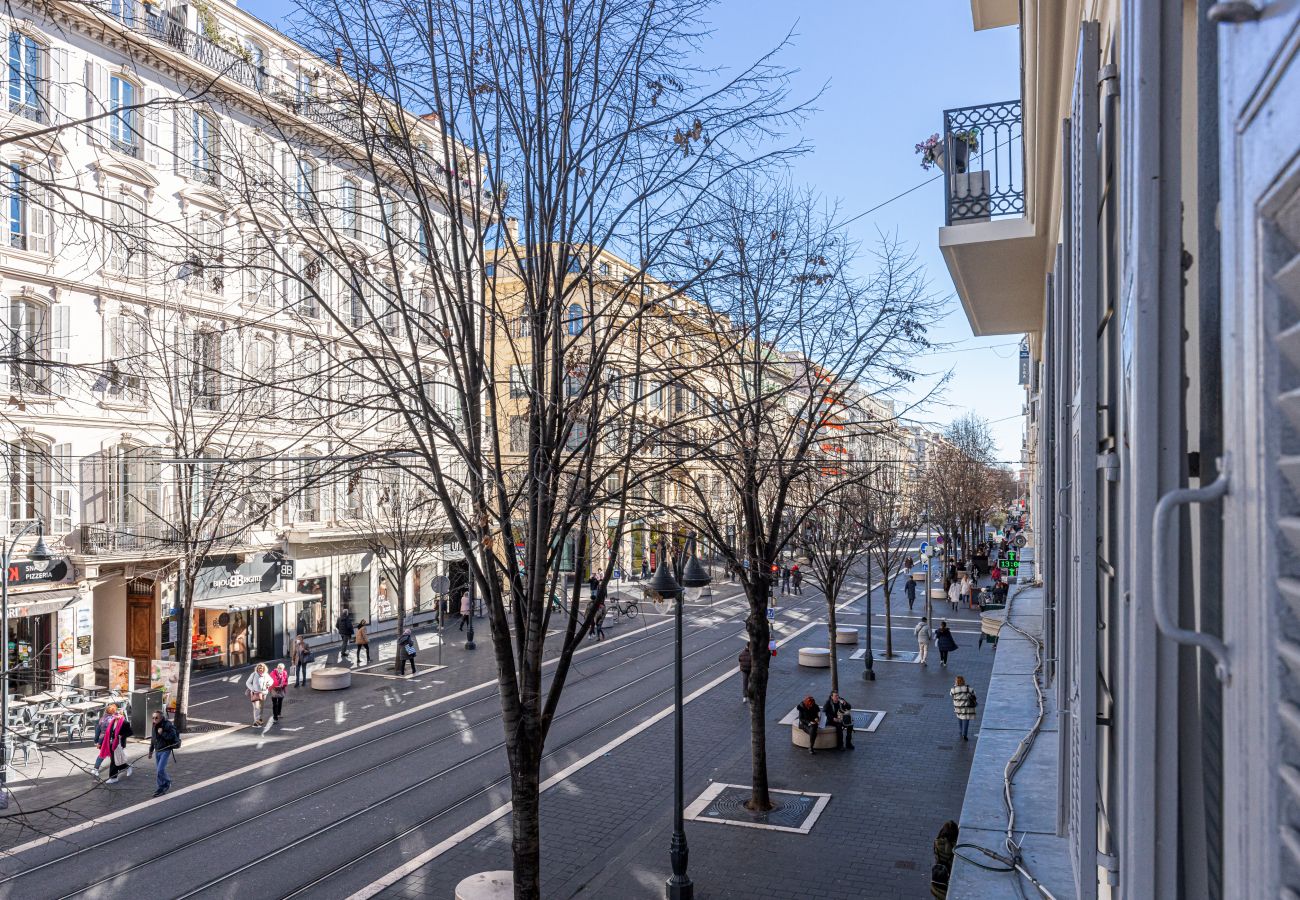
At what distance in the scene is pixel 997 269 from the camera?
1180cm

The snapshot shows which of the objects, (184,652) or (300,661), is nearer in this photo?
(184,652)

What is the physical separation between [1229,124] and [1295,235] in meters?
0.31

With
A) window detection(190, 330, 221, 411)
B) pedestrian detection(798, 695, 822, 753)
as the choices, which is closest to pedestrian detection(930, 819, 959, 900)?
pedestrian detection(798, 695, 822, 753)

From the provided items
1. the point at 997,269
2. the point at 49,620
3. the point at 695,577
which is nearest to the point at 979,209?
the point at 997,269

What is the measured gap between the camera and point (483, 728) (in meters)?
20.4

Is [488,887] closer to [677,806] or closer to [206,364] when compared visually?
[677,806]

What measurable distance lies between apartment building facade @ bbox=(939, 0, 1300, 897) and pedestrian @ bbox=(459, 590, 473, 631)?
97.1 feet

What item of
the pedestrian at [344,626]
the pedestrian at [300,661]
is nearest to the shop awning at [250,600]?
the pedestrian at [344,626]

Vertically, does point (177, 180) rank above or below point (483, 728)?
above

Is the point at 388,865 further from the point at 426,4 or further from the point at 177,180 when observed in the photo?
the point at 177,180

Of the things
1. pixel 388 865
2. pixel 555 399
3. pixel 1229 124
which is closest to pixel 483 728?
pixel 388 865

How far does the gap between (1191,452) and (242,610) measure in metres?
30.5

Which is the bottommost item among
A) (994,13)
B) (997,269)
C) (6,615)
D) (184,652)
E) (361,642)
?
(361,642)

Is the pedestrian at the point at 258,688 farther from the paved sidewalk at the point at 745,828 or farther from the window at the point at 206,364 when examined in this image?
the paved sidewalk at the point at 745,828
